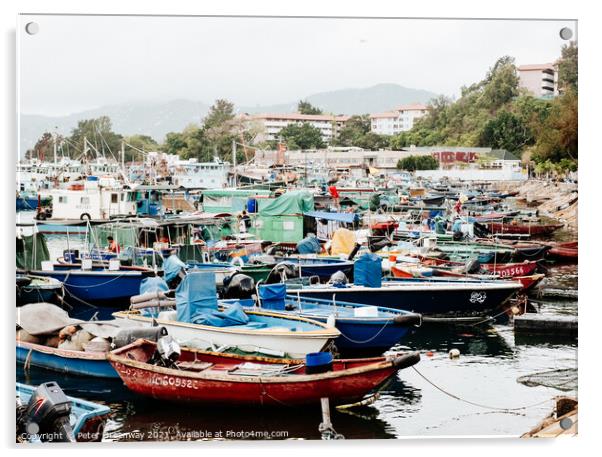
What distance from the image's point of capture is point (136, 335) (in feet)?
30.0

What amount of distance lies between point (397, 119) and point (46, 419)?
575 centimetres

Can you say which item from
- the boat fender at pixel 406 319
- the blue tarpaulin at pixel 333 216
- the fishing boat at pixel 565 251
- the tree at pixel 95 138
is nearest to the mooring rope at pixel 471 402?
the boat fender at pixel 406 319

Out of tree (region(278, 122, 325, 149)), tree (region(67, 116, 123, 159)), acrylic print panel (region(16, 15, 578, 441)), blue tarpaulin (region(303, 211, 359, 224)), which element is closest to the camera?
acrylic print panel (region(16, 15, 578, 441))

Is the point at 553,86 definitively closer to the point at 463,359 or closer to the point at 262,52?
the point at 262,52

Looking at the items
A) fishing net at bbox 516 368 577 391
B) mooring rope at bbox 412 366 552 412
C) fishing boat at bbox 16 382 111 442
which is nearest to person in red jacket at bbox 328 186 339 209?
mooring rope at bbox 412 366 552 412

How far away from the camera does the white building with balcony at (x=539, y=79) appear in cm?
862

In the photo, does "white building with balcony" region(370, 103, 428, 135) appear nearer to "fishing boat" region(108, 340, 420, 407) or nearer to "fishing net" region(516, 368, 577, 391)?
"fishing boat" region(108, 340, 420, 407)

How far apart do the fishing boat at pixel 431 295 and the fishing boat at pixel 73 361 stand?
337 centimetres

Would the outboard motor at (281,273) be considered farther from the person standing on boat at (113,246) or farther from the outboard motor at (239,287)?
the person standing on boat at (113,246)

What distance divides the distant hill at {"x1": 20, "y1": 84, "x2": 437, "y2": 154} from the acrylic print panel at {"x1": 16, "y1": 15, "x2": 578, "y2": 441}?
0.04m

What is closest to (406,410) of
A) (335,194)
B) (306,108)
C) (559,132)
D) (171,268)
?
(559,132)

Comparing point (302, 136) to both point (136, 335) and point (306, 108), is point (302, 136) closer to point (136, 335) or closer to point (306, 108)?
point (306, 108)

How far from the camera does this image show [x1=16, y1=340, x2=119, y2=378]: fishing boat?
958 cm
